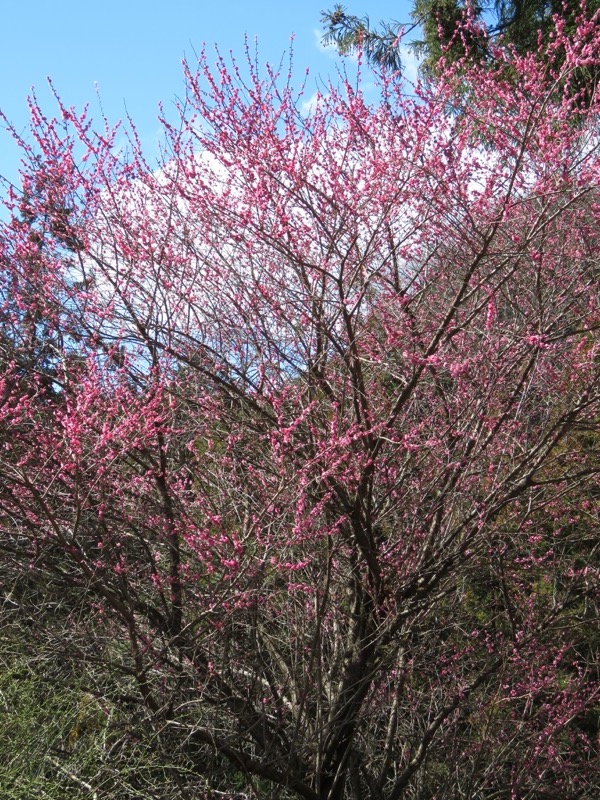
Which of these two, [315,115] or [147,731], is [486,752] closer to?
[147,731]

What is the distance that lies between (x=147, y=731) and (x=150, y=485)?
1338mm

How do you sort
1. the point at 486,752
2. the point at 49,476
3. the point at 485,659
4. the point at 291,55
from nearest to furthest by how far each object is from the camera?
the point at 49,476, the point at 291,55, the point at 486,752, the point at 485,659

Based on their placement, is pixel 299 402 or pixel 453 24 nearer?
pixel 299 402

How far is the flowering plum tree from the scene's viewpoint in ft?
14.4

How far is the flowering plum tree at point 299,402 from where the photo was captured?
4.38 m

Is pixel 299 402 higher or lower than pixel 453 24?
lower

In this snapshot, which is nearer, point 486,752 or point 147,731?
point 147,731

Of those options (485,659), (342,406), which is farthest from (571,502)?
(342,406)

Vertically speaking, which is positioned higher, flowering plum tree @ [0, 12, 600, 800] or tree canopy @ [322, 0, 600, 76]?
tree canopy @ [322, 0, 600, 76]

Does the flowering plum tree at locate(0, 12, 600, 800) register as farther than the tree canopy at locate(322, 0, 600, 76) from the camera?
No

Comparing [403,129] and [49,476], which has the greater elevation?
[403,129]

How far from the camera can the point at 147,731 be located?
4.19 meters

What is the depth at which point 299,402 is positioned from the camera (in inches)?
191

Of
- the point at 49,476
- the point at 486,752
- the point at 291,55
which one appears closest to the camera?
the point at 49,476
